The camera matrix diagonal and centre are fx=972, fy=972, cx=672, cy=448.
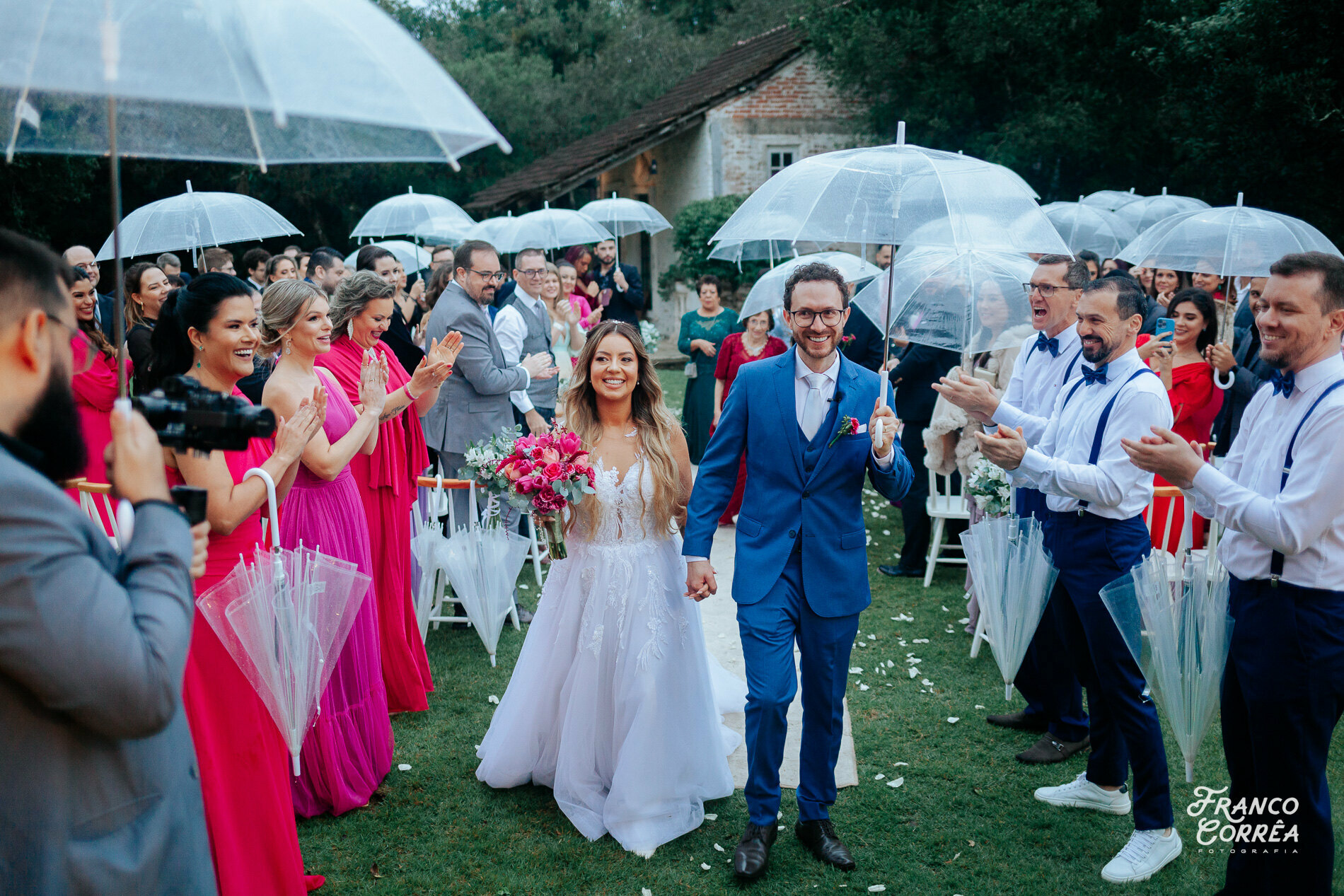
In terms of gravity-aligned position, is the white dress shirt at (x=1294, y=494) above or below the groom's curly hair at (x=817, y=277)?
below

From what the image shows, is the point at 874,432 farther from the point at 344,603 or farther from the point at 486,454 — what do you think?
the point at 486,454

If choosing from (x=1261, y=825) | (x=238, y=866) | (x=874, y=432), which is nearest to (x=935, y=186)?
(x=874, y=432)

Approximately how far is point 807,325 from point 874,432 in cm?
54

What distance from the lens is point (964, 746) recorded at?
5.21 meters

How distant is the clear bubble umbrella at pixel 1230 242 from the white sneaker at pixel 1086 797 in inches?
136

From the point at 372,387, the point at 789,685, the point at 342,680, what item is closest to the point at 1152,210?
the point at 789,685

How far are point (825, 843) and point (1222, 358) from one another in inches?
167

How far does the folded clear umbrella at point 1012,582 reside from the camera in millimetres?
4957

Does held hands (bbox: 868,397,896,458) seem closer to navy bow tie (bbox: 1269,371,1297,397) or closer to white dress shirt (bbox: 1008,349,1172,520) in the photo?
white dress shirt (bbox: 1008,349,1172,520)

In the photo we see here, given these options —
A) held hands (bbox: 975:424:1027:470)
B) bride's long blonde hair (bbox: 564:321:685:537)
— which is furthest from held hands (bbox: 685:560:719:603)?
held hands (bbox: 975:424:1027:470)

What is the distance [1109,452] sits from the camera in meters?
4.07

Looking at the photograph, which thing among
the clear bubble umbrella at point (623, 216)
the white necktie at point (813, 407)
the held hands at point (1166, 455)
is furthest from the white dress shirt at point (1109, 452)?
the clear bubble umbrella at point (623, 216)

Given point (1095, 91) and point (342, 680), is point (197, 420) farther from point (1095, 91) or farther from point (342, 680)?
point (1095, 91)

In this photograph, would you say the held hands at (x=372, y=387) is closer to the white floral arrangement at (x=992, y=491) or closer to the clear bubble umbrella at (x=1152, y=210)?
the white floral arrangement at (x=992, y=491)
